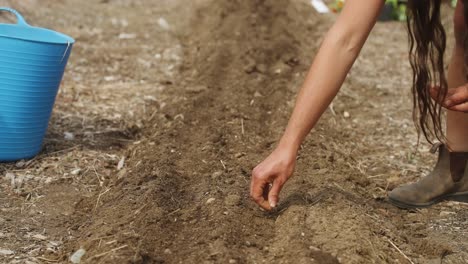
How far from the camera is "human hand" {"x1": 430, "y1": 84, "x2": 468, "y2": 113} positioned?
275 centimetres

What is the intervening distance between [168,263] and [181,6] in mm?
6111

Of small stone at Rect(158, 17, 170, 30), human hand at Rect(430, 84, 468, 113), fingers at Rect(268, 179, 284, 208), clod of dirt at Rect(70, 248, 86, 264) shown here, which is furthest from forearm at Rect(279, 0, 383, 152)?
small stone at Rect(158, 17, 170, 30)

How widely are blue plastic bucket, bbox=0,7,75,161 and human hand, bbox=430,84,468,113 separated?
6.33 ft

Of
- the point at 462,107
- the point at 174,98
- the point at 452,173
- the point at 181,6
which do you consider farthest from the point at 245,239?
the point at 181,6

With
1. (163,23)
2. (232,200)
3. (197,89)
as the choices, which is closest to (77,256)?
(232,200)

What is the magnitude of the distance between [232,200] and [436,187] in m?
1.10

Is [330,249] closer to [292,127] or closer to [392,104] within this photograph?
[292,127]

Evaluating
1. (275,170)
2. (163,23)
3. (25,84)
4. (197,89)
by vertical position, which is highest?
(275,170)

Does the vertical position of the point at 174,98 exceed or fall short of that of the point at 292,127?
it falls short

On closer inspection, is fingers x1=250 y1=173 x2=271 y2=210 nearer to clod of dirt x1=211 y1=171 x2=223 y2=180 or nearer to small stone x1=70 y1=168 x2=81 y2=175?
clod of dirt x1=211 y1=171 x2=223 y2=180

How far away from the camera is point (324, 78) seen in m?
2.65

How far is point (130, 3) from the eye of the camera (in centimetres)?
860

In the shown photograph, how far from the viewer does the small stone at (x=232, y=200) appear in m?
3.14

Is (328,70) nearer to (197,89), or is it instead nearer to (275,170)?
(275,170)
